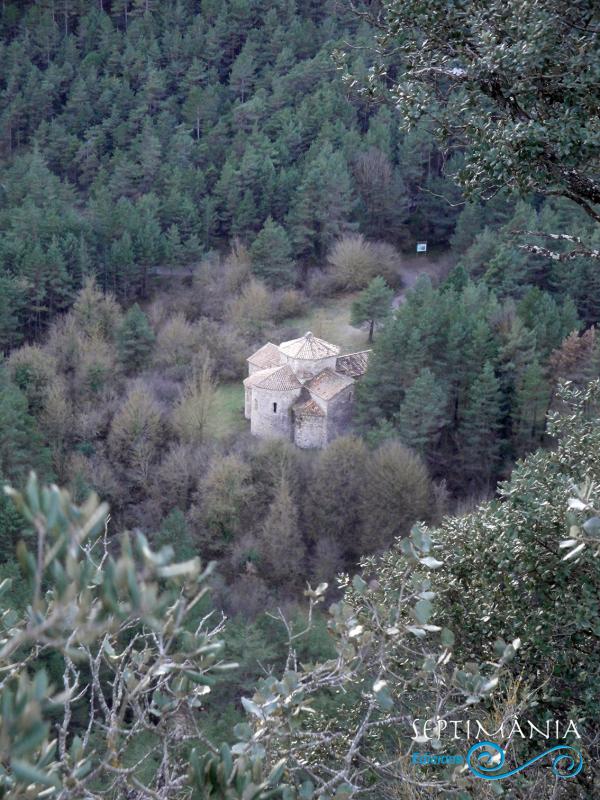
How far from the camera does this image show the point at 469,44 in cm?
504

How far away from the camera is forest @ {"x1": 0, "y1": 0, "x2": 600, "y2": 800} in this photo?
3062 mm

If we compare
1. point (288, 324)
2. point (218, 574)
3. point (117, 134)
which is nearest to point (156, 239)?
point (288, 324)

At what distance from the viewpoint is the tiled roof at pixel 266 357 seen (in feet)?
73.9

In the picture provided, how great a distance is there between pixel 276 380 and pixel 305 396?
2.47ft

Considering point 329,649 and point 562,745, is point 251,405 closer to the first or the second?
point 329,649

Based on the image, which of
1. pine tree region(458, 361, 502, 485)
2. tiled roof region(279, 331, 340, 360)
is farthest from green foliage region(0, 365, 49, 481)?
pine tree region(458, 361, 502, 485)

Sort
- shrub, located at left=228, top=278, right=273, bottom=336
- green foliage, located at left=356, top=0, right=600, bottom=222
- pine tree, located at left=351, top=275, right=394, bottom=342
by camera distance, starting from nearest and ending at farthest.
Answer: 1. green foliage, located at left=356, top=0, right=600, bottom=222
2. pine tree, located at left=351, top=275, right=394, bottom=342
3. shrub, located at left=228, top=278, right=273, bottom=336

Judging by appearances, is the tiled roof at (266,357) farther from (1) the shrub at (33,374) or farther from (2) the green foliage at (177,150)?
(2) the green foliage at (177,150)

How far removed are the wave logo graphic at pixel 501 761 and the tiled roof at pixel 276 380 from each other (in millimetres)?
17182

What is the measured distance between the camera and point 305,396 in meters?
21.5

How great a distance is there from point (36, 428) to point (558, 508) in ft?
56.8

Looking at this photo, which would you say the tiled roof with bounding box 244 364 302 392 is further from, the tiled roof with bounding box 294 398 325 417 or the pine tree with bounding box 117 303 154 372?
the pine tree with bounding box 117 303 154 372

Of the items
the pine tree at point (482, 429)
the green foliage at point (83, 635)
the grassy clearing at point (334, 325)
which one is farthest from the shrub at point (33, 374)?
the green foliage at point (83, 635)

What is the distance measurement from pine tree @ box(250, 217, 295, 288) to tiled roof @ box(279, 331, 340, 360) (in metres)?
6.34
